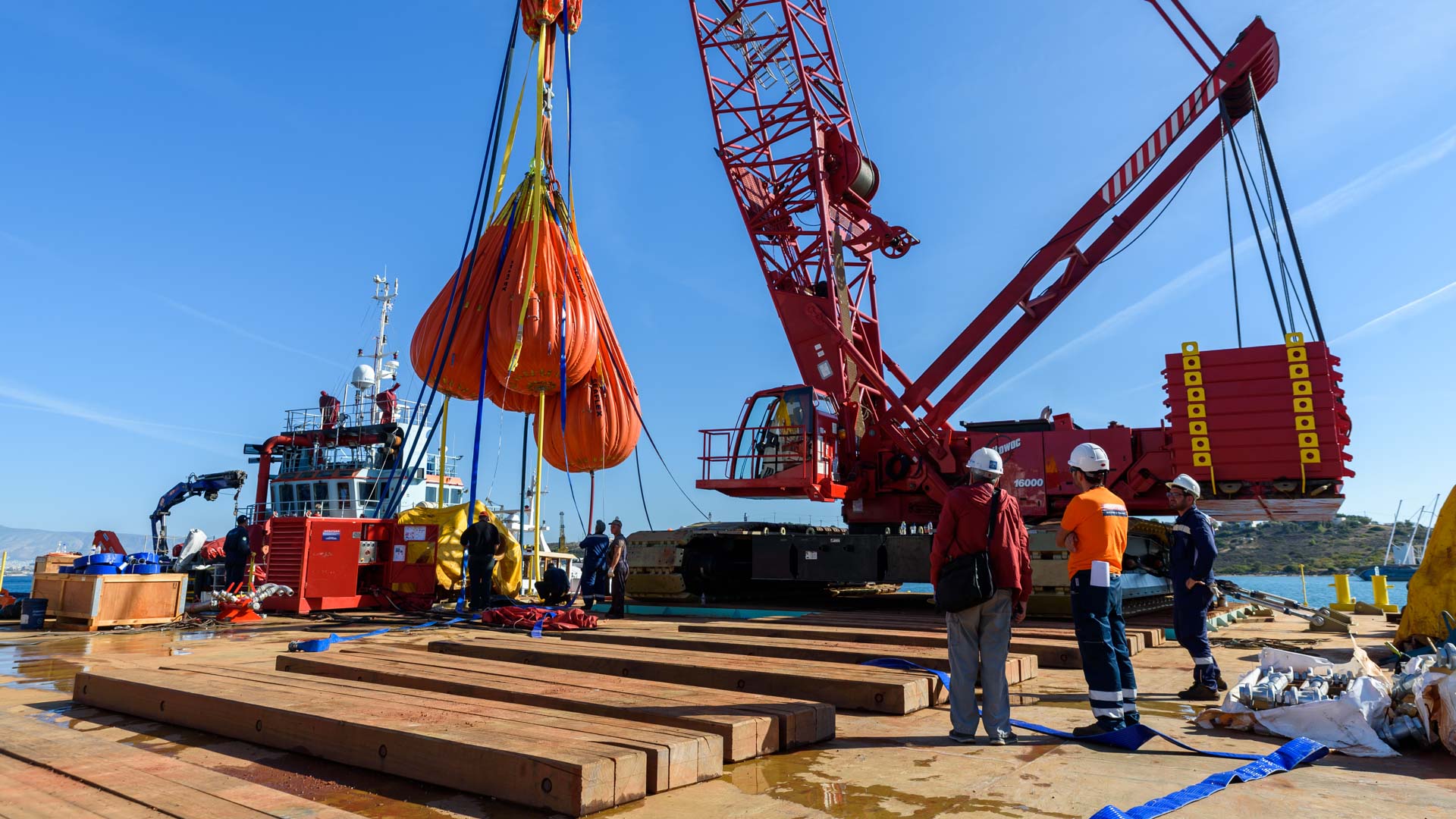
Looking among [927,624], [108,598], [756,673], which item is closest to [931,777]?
[756,673]

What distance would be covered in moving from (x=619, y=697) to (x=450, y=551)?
35.1ft

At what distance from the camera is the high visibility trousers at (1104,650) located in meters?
4.41

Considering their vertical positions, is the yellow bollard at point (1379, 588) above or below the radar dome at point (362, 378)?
below

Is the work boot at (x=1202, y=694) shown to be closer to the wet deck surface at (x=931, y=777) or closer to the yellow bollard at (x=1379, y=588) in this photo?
the wet deck surface at (x=931, y=777)

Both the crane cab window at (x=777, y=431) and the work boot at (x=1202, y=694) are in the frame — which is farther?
the crane cab window at (x=777, y=431)

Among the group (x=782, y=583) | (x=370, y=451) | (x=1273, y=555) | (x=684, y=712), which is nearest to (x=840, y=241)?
(x=782, y=583)

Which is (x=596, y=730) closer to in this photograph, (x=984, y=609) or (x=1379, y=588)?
(x=984, y=609)

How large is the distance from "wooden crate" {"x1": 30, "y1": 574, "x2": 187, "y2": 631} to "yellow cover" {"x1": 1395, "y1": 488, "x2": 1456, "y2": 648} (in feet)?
49.7

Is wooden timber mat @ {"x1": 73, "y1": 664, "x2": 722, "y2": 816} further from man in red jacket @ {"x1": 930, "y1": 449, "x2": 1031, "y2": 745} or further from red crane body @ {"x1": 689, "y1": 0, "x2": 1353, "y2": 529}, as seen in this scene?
red crane body @ {"x1": 689, "y1": 0, "x2": 1353, "y2": 529}

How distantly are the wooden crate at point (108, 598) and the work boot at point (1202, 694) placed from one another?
13.1 metres

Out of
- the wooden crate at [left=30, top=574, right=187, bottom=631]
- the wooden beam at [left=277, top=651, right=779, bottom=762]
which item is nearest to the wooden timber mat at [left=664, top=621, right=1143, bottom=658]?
the wooden beam at [left=277, top=651, right=779, bottom=762]

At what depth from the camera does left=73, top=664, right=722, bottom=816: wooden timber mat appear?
9.72ft

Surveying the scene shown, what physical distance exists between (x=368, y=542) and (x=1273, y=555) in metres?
114

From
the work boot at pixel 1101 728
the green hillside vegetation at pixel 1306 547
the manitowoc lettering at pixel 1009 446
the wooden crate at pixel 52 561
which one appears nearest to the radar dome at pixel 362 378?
the wooden crate at pixel 52 561
